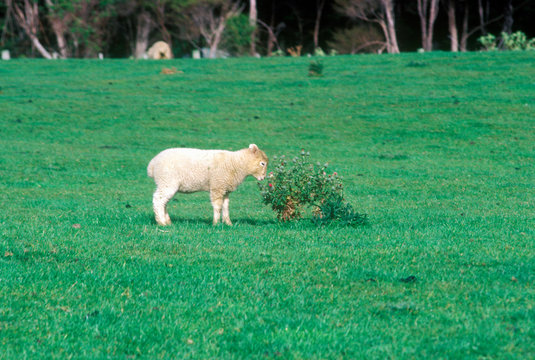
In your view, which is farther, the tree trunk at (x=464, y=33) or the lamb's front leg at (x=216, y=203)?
the tree trunk at (x=464, y=33)

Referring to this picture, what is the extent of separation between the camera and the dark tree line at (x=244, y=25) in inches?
1831

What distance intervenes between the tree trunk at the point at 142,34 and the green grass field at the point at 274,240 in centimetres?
2422

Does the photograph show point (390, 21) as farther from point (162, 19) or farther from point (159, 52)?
point (162, 19)

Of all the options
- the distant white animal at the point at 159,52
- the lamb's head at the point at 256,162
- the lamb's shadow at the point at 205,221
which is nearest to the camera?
the lamb's head at the point at 256,162

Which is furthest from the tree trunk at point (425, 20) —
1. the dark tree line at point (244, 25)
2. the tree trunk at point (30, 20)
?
the tree trunk at point (30, 20)

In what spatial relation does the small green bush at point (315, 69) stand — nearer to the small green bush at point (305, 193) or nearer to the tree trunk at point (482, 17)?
the tree trunk at point (482, 17)

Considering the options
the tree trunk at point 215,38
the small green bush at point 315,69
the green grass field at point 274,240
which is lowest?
the green grass field at point 274,240

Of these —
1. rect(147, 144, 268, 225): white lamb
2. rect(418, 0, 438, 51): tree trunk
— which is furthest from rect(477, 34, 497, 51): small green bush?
rect(147, 144, 268, 225): white lamb

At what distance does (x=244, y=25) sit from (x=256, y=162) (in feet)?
125

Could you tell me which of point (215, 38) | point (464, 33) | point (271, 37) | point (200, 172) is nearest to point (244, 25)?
point (215, 38)

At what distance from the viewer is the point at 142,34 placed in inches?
2003

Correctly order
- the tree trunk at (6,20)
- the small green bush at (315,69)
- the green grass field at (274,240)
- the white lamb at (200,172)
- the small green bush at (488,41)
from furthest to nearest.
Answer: the tree trunk at (6,20) < the small green bush at (488,41) < the small green bush at (315,69) < the white lamb at (200,172) < the green grass field at (274,240)

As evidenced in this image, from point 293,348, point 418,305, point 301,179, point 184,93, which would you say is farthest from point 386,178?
point 184,93

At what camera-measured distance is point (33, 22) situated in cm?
4856
